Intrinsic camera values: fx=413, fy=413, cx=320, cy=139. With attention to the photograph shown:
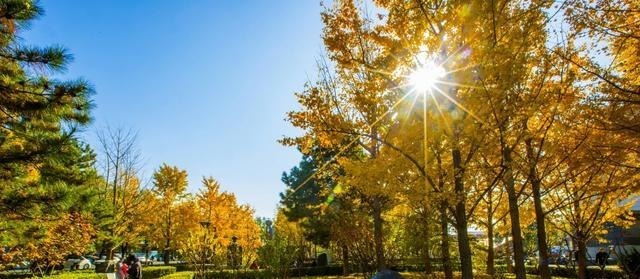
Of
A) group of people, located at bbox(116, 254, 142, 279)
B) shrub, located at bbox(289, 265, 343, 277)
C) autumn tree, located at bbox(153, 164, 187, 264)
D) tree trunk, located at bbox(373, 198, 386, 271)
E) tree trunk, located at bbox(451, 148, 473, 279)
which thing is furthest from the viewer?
autumn tree, located at bbox(153, 164, 187, 264)

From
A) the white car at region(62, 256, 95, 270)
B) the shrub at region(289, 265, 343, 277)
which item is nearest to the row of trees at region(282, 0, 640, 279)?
the shrub at region(289, 265, 343, 277)

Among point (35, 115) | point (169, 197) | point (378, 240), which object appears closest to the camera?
point (35, 115)

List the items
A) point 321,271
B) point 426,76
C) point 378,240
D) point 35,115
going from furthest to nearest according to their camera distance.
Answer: point 321,271
point 378,240
point 426,76
point 35,115

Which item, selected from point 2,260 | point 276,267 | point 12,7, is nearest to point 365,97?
point 12,7

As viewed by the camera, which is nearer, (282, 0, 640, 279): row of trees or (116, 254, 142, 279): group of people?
(282, 0, 640, 279): row of trees

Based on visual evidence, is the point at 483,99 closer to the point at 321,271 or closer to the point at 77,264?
the point at 321,271

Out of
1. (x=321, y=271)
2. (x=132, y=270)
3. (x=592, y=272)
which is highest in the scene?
(x=132, y=270)

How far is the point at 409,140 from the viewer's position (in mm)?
7641

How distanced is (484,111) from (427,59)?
1.61 meters

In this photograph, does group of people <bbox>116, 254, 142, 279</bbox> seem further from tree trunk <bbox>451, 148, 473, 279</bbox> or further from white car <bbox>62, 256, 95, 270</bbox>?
white car <bbox>62, 256, 95, 270</bbox>

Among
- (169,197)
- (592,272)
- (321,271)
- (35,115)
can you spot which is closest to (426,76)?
(35,115)

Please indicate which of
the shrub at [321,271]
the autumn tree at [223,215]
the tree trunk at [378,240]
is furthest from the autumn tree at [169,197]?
the tree trunk at [378,240]

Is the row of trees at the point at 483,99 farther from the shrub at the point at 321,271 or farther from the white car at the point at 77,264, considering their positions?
the white car at the point at 77,264

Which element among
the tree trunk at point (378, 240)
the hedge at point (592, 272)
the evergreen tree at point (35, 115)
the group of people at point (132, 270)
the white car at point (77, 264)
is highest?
the evergreen tree at point (35, 115)
